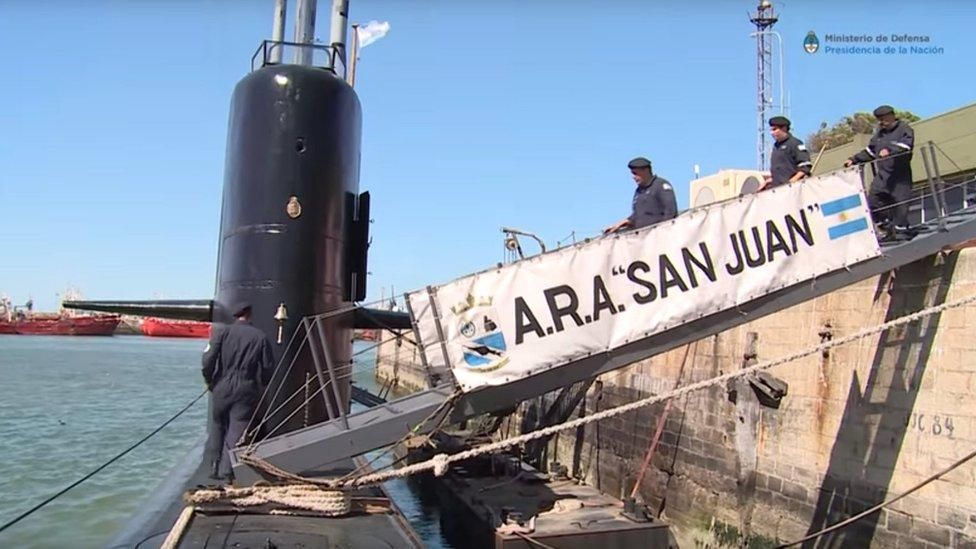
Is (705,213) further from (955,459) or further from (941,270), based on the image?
(955,459)

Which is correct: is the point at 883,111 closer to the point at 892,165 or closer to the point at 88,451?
the point at 892,165

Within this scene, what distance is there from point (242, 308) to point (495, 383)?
277 cm

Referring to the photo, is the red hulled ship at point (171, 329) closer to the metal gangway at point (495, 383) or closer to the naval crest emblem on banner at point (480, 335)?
the metal gangway at point (495, 383)

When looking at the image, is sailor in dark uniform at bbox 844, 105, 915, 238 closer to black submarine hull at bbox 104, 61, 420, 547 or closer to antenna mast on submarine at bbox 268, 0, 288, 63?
black submarine hull at bbox 104, 61, 420, 547

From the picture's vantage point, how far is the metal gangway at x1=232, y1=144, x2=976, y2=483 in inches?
250

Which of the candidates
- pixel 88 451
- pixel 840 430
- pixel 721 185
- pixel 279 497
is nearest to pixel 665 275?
pixel 840 430

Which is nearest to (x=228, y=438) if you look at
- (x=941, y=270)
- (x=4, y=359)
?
(x=941, y=270)

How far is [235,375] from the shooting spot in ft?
23.4

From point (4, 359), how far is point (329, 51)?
171 ft

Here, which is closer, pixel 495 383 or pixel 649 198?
pixel 495 383

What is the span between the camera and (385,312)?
9.98m

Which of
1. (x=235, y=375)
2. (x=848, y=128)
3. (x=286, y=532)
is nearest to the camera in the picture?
(x=286, y=532)

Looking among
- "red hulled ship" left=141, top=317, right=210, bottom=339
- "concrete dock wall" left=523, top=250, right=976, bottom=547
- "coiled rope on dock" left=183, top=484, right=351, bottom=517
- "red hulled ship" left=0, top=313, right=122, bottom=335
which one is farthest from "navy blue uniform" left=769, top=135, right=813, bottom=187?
"red hulled ship" left=141, top=317, right=210, bottom=339

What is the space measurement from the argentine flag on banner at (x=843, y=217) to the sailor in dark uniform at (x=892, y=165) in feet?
2.10
